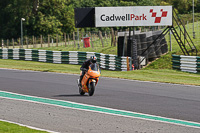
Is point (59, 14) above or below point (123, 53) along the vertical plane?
above

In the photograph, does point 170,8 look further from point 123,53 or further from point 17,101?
point 17,101

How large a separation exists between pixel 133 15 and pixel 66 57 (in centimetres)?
853

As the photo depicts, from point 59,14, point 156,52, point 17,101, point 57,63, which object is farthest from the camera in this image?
point 59,14

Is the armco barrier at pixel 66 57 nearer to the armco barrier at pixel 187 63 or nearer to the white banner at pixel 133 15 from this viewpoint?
the white banner at pixel 133 15

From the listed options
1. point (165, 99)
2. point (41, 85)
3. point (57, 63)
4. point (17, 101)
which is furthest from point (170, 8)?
point (17, 101)

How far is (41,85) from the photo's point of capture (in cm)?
1884

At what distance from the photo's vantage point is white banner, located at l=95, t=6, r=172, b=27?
29.0 m

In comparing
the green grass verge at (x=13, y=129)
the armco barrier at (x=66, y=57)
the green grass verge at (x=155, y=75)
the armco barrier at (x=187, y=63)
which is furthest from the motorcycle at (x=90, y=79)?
the armco barrier at (x=66, y=57)

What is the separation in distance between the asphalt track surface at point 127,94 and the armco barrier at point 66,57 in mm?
7430

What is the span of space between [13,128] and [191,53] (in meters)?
25.4

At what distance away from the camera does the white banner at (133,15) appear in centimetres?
2897

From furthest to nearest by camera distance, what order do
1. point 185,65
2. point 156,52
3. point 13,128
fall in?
point 156,52 → point 185,65 → point 13,128

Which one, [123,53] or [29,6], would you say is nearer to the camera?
[123,53]

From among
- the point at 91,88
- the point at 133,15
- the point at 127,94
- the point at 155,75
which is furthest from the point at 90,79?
the point at 133,15
